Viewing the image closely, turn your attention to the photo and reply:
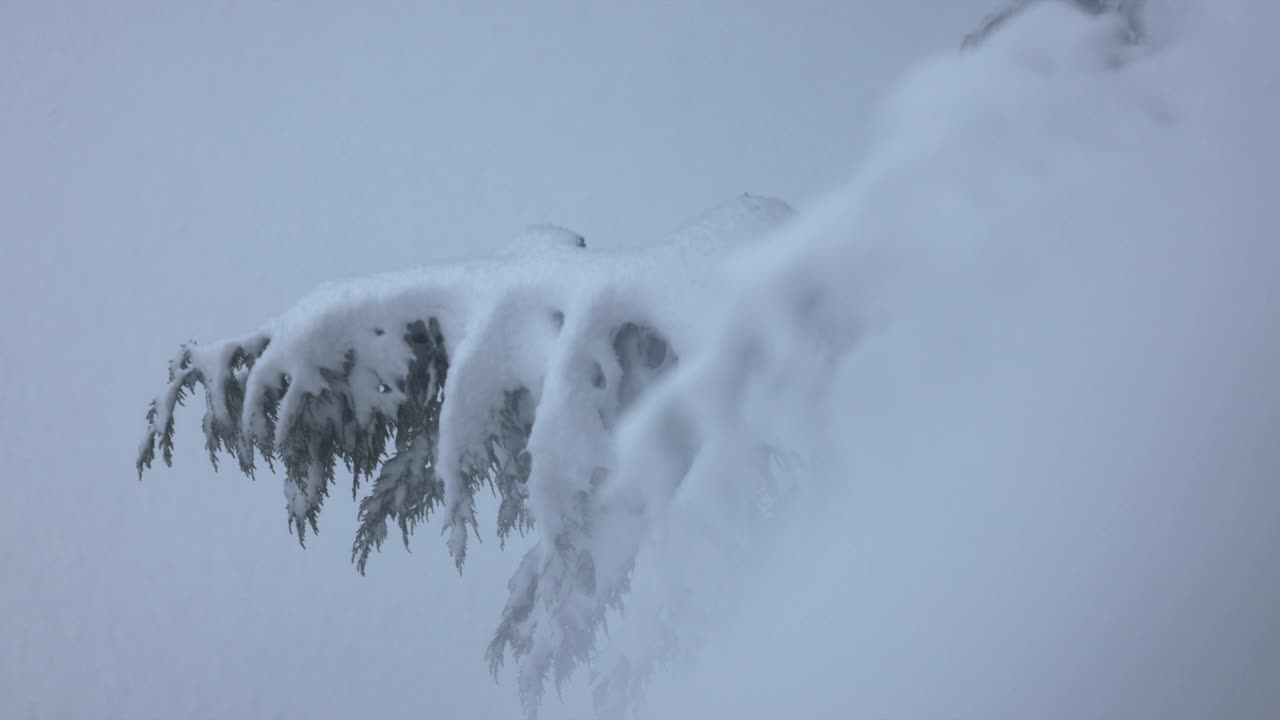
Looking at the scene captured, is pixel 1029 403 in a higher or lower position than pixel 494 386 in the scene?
higher

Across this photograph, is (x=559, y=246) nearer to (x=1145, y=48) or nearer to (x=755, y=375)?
(x=755, y=375)

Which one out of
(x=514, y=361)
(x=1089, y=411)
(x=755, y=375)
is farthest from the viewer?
(x=514, y=361)

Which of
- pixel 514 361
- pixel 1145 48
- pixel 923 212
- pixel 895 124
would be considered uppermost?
pixel 1145 48

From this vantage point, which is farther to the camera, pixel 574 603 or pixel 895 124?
pixel 574 603

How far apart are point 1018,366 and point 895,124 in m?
0.58

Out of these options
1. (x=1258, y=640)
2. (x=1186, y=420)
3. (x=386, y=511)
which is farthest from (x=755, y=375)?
(x=386, y=511)

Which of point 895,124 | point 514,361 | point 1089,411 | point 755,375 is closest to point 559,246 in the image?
point 514,361

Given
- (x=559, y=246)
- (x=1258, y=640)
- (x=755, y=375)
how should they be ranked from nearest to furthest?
1. (x=1258, y=640)
2. (x=755, y=375)
3. (x=559, y=246)

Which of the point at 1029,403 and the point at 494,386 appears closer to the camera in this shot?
the point at 1029,403

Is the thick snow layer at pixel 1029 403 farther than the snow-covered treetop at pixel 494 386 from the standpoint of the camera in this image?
No

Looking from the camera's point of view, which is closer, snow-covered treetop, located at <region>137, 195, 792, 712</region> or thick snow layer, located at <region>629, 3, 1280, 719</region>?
thick snow layer, located at <region>629, 3, 1280, 719</region>

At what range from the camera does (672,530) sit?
6.02 feet

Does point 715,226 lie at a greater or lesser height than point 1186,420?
greater

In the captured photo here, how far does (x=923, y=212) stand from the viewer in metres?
1.69
